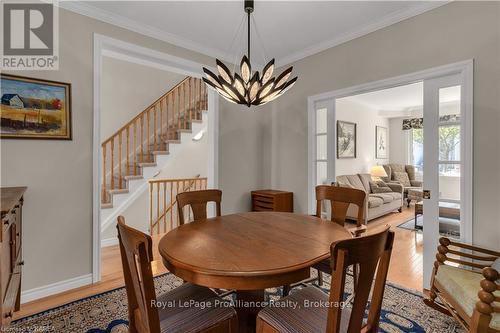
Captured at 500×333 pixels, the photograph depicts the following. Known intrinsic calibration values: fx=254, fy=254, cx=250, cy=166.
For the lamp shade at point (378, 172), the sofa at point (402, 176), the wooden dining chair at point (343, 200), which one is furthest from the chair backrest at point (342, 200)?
the sofa at point (402, 176)

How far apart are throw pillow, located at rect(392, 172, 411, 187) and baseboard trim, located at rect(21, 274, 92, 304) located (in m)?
7.25

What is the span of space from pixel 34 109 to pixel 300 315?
2.68 metres

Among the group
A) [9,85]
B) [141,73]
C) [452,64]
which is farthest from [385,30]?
[141,73]

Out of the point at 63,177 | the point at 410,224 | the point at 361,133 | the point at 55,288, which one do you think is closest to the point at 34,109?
the point at 63,177

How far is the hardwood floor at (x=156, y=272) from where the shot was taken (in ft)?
7.25

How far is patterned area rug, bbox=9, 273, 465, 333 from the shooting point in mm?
1876

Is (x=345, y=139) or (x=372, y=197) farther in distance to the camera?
(x=345, y=139)

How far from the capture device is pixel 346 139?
20.3ft

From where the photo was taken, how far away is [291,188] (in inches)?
150

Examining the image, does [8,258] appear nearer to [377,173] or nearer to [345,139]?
[345,139]

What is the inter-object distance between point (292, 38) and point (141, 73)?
3.66 meters

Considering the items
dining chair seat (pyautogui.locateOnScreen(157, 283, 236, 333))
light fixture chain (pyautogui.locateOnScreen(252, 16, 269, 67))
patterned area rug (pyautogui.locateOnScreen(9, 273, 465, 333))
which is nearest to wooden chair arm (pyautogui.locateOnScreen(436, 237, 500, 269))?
patterned area rug (pyautogui.locateOnScreen(9, 273, 465, 333))

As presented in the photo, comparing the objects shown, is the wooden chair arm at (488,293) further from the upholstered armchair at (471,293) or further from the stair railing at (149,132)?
the stair railing at (149,132)

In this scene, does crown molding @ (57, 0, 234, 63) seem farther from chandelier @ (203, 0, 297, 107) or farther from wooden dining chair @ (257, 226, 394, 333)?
wooden dining chair @ (257, 226, 394, 333)
